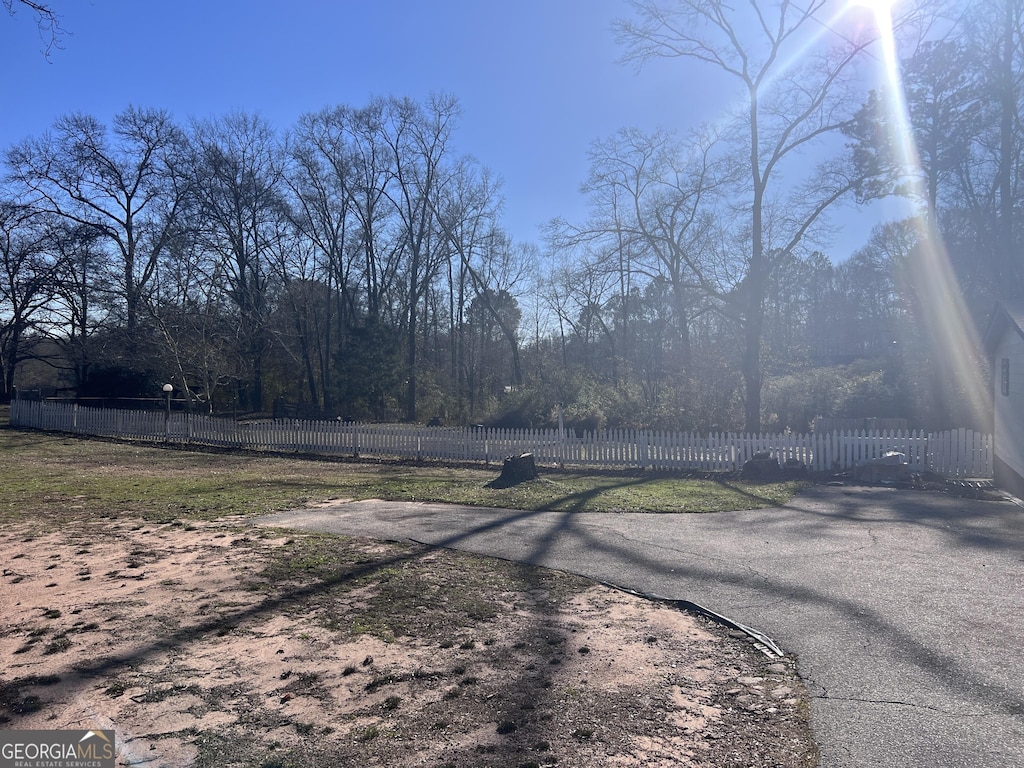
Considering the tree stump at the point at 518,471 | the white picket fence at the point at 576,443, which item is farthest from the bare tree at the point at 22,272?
the tree stump at the point at 518,471

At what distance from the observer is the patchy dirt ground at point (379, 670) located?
3.47m

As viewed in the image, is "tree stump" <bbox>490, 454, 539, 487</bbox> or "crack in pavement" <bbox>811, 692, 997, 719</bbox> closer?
"crack in pavement" <bbox>811, 692, 997, 719</bbox>

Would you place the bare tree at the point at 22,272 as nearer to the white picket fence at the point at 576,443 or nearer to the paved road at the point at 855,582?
the white picket fence at the point at 576,443

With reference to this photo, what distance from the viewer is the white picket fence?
1488cm

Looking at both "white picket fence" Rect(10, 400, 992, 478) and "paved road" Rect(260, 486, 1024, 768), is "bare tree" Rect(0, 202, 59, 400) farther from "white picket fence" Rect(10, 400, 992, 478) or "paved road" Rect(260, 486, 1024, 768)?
"paved road" Rect(260, 486, 1024, 768)

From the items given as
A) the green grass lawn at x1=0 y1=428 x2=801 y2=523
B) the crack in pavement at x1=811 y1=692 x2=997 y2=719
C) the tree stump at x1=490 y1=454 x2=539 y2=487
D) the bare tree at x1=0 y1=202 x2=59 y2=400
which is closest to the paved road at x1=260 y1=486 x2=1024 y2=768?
the crack in pavement at x1=811 y1=692 x2=997 y2=719

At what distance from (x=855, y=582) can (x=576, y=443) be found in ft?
38.4

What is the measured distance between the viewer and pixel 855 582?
6.66 metres

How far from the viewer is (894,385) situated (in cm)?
2452

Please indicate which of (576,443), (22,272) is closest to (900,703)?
(576,443)

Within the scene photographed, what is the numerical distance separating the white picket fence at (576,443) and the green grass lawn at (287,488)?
2.97ft

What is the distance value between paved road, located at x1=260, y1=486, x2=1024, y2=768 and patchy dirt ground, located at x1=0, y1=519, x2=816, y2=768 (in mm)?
398

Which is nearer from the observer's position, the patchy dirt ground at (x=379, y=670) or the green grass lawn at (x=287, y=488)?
the patchy dirt ground at (x=379, y=670)

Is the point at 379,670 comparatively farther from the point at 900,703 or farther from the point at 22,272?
the point at 22,272
